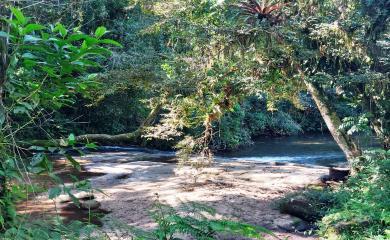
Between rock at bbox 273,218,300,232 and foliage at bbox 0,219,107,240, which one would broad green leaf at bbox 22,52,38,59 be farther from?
rock at bbox 273,218,300,232

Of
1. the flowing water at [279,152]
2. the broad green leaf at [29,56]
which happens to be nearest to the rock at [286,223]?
the broad green leaf at [29,56]

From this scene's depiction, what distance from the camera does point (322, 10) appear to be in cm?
715

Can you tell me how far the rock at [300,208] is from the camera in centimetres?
611

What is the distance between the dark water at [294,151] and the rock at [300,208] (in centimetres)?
666

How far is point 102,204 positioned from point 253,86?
3.47 metres

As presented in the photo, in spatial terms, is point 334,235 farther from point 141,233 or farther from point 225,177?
point 225,177

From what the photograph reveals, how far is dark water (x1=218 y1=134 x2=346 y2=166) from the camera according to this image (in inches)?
537

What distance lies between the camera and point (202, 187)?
816 cm

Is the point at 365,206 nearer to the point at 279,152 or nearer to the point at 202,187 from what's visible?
the point at 202,187

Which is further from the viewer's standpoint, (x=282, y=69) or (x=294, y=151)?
(x=294, y=151)

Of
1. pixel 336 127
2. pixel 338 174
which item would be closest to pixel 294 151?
pixel 338 174

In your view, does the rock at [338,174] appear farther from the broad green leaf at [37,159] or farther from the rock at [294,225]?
the broad green leaf at [37,159]

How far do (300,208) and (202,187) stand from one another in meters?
2.43

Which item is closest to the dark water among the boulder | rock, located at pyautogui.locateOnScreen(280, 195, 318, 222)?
the boulder
